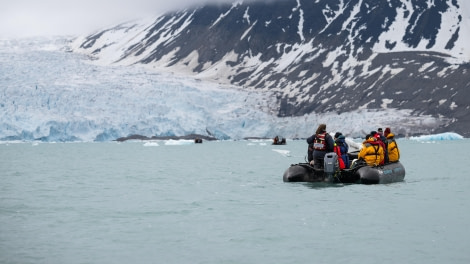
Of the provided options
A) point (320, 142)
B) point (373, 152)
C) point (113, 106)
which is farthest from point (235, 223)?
point (113, 106)

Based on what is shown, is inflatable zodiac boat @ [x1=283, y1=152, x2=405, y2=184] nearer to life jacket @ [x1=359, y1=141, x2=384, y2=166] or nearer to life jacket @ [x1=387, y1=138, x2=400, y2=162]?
life jacket @ [x1=359, y1=141, x2=384, y2=166]

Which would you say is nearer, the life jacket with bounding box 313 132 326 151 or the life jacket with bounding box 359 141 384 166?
the life jacket with bounding box 313 132 326 151

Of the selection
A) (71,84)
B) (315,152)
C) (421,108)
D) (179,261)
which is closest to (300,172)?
(315,152)

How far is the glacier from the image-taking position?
80.9 metres

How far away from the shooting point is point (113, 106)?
86.8m

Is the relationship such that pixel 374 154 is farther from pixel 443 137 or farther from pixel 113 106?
pixel 443 137

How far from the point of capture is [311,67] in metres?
166

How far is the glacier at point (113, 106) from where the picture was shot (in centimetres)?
8094

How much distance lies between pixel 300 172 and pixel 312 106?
11639cm

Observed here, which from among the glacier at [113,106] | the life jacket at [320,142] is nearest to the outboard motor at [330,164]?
the life jacket at [320,142]

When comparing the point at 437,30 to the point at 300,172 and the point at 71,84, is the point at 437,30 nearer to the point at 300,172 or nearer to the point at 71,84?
the point at 71,84

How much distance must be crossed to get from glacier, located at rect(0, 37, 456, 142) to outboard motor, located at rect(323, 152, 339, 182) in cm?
6029

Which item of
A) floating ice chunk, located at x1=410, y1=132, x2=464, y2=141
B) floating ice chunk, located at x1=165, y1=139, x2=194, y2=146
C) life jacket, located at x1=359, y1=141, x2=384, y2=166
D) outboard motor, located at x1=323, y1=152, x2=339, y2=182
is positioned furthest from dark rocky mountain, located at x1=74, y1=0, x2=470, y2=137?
outboard motor, located at x1=323, y1=152, x2=339, y2=182

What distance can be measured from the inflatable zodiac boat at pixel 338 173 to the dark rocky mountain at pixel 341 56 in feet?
311
